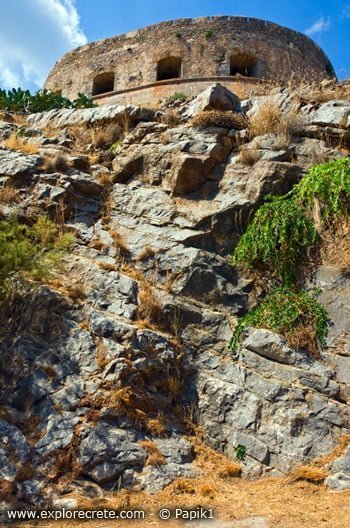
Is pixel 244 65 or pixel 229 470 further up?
pixel 244 65

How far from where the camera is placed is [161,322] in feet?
19.8

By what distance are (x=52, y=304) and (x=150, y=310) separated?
1.21m

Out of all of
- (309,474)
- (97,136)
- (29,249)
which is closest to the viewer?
(309,474)

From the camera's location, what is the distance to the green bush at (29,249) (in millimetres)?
5715

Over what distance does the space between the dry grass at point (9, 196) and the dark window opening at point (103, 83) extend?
30.6ft

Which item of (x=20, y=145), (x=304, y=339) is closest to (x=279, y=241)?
(x=304, y=339)

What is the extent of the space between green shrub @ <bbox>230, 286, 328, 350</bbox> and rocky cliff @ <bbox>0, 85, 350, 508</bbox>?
15cm

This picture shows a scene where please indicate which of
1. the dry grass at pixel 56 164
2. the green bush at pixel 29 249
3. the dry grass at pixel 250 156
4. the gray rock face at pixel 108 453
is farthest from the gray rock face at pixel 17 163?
the gray rock face at pixel 108 453

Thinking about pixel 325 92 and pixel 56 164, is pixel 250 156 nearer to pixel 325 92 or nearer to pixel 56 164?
pixel 325 92

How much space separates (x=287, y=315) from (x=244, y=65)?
11874 millimetres

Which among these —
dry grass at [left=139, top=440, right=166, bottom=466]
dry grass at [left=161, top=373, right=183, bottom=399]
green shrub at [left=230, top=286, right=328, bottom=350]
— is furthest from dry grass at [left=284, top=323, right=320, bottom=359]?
dry grass at [left=139, top=440, right=166, bottom=466]

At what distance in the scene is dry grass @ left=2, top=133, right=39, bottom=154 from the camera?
8.36 metres

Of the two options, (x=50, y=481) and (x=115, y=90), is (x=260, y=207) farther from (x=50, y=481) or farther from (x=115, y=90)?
(x=115, y=90)

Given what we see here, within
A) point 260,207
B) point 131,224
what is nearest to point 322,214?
point 260,207
